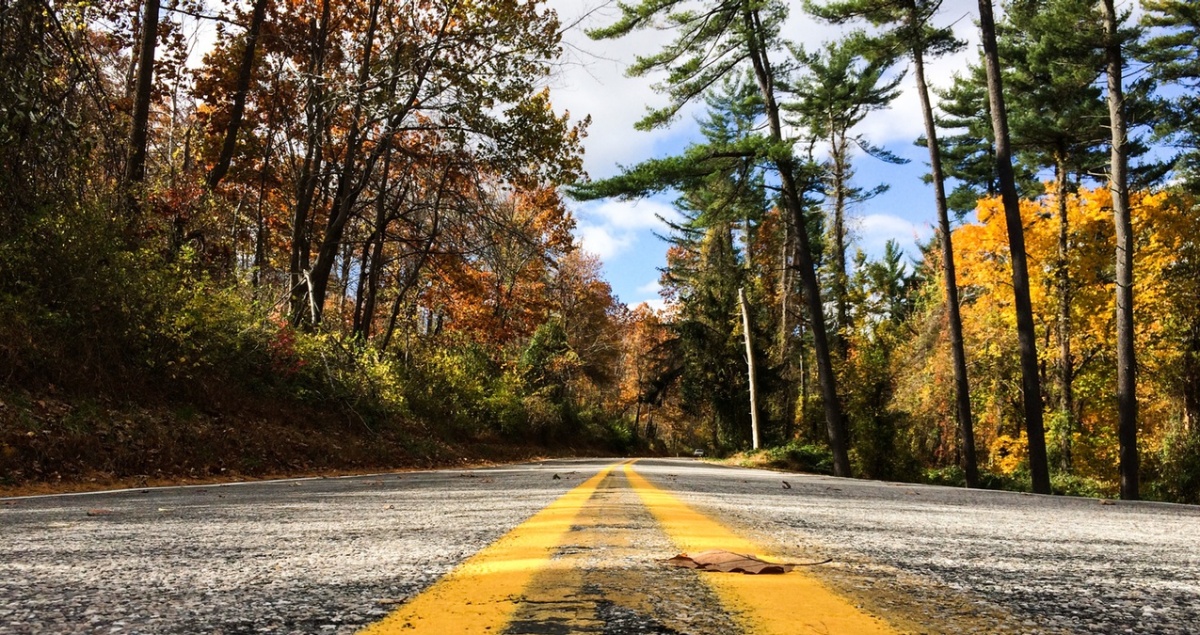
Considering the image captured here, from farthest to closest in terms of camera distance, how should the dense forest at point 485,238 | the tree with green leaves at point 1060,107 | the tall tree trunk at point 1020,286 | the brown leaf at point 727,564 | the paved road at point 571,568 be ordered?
the tree with green leaves at point 1060,107, the tall tree trunk at point 1020,286, the dense forest at point 485,238, the brown leaf at point 727,564, the paved road at point 571,568

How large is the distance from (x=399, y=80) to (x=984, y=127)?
20.7m

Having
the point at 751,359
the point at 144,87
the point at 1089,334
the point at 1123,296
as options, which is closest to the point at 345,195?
the point at 144,87

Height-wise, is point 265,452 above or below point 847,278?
below

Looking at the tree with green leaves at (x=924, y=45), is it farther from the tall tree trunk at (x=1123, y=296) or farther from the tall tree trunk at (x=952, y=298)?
the tall tree trunk at (x=1123, y=296)

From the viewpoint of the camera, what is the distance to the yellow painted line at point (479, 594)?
1.38 metres

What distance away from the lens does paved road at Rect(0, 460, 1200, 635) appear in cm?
150

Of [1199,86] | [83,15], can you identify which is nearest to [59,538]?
[83,15]

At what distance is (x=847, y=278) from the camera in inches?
1178

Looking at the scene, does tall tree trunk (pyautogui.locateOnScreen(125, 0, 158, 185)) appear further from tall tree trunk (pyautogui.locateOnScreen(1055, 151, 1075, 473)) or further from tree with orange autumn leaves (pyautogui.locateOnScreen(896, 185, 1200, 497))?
tall tree trunk (pyautogui.locateOnScreen(1055, 151, 1075, 473))

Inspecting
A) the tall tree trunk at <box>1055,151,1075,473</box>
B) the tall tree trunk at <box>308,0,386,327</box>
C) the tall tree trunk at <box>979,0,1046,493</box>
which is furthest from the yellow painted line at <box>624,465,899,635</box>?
the tall tree trunk at <box>1055,151,1075,473</box>

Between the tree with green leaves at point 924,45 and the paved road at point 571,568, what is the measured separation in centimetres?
1234

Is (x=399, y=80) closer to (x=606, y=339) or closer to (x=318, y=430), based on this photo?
(x=318, y=430)

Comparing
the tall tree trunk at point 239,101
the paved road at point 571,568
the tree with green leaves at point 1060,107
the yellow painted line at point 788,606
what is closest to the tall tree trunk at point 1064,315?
the tree with green leaves at point 1060,107

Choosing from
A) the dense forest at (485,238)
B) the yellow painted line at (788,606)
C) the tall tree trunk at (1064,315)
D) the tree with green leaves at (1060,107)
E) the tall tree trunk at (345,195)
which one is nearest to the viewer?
the yellow painted line at (788,606)
